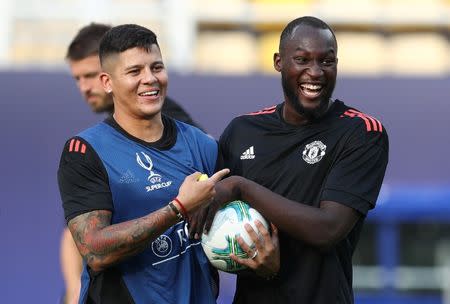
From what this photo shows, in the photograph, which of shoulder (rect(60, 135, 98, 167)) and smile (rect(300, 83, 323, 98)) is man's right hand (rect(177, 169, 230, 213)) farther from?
smile (rect(300, 83, 323, 98))

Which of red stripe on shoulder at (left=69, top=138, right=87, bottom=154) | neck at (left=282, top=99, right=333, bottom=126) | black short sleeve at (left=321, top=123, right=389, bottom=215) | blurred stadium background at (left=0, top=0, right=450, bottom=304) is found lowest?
blurred stadium background at (left=0, top=0, right=450, bottom=304)

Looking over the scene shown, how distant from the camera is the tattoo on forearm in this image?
4070 mm

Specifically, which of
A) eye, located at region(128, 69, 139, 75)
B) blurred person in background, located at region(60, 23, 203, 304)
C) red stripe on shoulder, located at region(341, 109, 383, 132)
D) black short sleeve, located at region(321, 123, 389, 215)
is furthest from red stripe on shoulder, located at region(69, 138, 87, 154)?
blurred person in background, located at region(60, 23, 203, 304)

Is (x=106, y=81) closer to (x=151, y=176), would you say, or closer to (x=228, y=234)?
(x=151, y=176)

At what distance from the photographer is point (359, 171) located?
4.38 m

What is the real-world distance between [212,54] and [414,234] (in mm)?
3605

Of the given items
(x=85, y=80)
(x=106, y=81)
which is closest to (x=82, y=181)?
(x=106, y=81)

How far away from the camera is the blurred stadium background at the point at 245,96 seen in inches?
444

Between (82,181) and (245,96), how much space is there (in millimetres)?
8165

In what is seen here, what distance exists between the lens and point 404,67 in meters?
13.4

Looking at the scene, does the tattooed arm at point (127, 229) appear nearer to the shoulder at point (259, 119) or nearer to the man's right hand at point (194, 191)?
the man's right hand at point (194, 191)

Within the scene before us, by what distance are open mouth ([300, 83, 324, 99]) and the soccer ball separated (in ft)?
1.77

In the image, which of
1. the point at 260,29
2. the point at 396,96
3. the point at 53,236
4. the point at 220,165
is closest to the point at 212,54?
the point at 260,29

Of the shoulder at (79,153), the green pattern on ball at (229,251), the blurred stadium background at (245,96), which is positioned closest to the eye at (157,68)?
the shoulder at (79,153)
